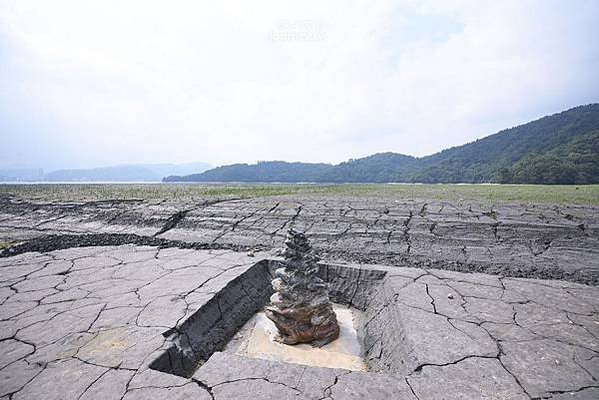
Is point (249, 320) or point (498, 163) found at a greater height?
point (498, 163)

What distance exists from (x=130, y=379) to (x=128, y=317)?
1.29 meters

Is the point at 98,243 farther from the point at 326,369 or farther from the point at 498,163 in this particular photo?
the point at 498,163

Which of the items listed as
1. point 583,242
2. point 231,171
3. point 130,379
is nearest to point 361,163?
point 231,171

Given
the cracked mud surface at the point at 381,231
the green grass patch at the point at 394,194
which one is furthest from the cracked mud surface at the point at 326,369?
the green grass patch at the point at 394,194

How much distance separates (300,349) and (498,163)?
2429 inches

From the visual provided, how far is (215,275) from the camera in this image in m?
5.15

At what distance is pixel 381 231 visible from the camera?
25.0 feet

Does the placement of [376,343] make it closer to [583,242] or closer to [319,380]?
[319,380]

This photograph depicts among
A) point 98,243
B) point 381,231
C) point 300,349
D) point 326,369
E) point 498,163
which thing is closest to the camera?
point 326,369

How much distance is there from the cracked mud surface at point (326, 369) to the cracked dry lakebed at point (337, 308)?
0.02 metres

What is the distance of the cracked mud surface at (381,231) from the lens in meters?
5.98

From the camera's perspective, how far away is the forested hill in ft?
104

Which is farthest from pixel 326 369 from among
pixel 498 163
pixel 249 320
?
pixel 498 163

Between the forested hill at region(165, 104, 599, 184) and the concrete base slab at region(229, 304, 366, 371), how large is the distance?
3493cm
